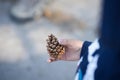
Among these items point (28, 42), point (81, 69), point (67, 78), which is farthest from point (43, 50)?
point (81, 69)

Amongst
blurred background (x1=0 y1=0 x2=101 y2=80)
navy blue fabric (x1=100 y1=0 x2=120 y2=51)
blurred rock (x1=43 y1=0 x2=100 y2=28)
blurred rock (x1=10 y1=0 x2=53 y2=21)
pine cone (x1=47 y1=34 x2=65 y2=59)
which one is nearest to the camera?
navy blue fabric (x1=100 y1=0 x2=120 y2=51)

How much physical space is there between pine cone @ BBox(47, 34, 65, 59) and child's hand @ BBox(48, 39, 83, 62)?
30 millimetres

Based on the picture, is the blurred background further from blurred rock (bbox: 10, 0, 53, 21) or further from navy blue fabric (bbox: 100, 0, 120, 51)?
navy blue fabric (bbox: 100, 0, 120, 51)

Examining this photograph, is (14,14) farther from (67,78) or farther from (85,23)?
(67,78)

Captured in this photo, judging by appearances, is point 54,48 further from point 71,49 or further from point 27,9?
point 27,9

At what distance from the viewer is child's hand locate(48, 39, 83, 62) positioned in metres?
0.97

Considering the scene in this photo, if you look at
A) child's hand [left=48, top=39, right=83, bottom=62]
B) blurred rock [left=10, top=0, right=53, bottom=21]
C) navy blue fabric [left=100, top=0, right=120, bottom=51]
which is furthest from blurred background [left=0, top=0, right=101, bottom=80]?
navy blue fabric [left=100, top=0, right=120, bottom=51]

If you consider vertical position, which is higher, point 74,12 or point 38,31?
point 74,12

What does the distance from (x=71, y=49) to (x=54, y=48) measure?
4.0 inches

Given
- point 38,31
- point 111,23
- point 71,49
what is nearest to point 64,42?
point 71,49

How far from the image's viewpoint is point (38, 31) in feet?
7.68

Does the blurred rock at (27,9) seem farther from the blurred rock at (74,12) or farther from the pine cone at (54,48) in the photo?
the pine cone at (54,48)

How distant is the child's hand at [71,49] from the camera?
3.17 ft

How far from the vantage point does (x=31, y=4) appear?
262cm
